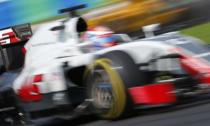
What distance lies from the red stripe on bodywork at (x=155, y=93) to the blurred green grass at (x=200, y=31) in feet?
18.8

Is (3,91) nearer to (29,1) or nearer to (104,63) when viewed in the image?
(104,63)

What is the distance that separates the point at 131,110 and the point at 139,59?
532 millimetres

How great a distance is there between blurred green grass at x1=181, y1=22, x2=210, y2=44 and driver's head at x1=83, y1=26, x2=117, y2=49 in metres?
4.77

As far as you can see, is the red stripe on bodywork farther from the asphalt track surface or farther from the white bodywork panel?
the white bodywork panel

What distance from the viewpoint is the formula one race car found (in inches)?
247

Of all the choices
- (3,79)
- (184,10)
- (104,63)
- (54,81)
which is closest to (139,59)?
(104,63)

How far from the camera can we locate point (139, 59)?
253 inches

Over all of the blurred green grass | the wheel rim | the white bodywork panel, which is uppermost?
the white bodywork panel

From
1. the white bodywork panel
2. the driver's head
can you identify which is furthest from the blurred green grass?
the white bodywork panel

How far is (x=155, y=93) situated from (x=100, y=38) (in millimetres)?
1346

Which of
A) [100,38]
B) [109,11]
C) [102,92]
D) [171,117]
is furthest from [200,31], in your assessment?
[171,117]

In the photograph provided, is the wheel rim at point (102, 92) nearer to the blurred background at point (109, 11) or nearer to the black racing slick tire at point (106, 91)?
the black racing slick tire at point (106, 91)

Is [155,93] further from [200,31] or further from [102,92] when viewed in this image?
[200,31]

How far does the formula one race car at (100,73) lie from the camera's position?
6262 millimetres
